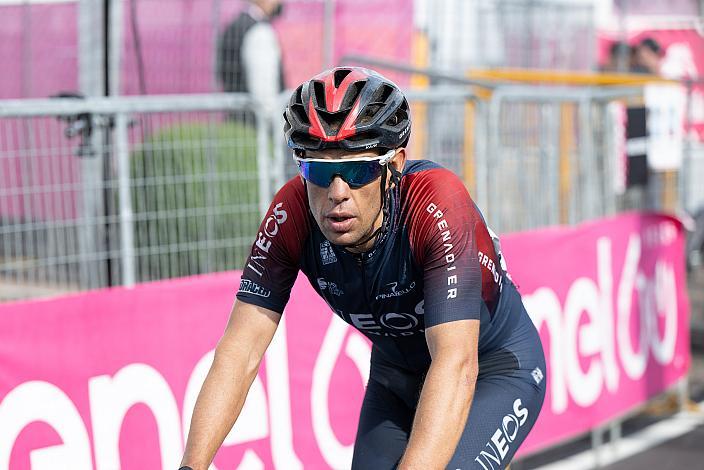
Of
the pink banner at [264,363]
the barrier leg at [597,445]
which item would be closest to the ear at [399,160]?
the pink banner at [264,363]

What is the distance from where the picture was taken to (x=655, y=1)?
639 inches

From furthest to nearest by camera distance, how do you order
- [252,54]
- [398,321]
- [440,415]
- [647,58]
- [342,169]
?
[647,58], [252,54], [398,321], [342,169], [440,415]

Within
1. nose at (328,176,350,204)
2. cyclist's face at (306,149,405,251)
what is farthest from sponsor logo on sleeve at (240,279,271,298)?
nose at (328,176,350,204)

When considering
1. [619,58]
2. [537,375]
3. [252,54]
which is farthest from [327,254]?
[619,58]

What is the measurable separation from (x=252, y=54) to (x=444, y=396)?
550 cm

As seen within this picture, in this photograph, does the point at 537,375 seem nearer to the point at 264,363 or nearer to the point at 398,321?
the point at 398,321

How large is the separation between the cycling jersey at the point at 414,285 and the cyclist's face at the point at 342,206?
21 cm

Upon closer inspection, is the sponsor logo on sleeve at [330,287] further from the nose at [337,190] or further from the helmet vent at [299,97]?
the helmet vent at [299,97]

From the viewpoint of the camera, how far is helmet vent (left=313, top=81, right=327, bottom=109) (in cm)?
327

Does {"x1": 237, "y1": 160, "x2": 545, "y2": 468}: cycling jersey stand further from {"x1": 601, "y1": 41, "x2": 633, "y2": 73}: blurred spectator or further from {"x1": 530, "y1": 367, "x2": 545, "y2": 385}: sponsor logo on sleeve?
{"x1": 601, "y1": 41, "x2": 633, "y2": 73}: blurred spectator

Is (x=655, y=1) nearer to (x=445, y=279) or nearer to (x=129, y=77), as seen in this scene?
(x=129, y=77)

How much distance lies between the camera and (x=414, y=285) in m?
3.53

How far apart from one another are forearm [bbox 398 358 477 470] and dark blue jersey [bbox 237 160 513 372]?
0.19m

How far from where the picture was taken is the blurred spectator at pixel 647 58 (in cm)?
1424
